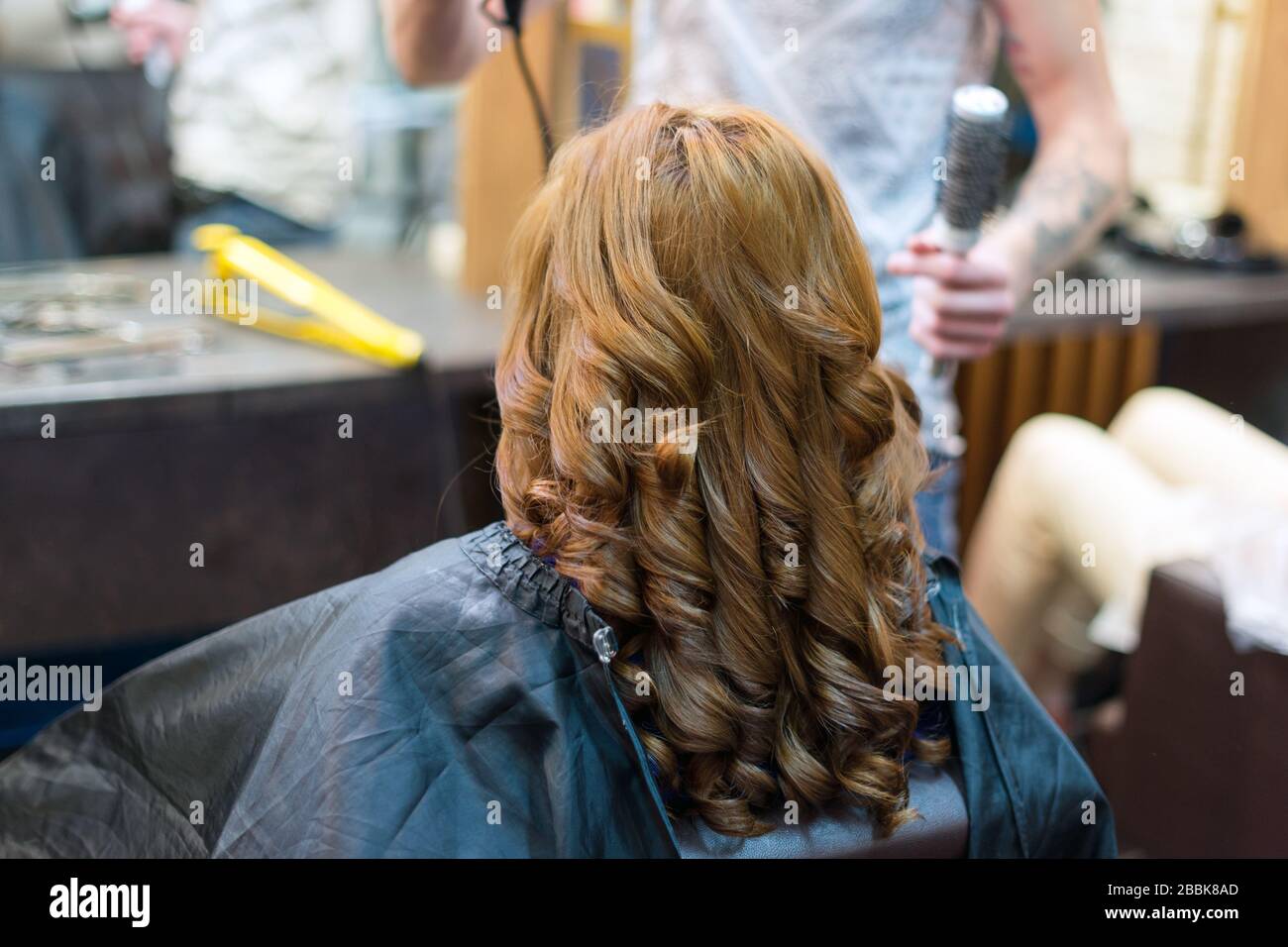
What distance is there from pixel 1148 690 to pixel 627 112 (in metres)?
1.06

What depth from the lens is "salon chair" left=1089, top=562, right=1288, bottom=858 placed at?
141cm

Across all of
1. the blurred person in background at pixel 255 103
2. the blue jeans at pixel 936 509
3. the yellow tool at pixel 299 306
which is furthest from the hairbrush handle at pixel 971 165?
the blurred person in background at pixel 255 103

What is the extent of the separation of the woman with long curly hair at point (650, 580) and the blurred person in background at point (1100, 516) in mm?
819

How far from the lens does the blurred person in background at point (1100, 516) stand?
72.5 inches

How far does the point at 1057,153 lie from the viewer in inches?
59.1

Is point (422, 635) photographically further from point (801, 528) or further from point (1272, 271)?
point (1272, 271)

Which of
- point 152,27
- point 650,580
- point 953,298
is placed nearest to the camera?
point 650,580

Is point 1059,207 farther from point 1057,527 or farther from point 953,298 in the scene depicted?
point 1057,527

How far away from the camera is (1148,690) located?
162 centimetres

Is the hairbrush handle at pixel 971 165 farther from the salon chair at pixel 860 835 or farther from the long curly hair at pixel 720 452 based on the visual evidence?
the salon chair at pixel 860 835

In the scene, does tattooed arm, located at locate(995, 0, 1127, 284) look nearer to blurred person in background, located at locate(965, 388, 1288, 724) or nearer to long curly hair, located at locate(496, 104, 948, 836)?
blurred person in background, located at locate(965, 388, 1288, 724)

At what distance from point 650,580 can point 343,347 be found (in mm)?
1089

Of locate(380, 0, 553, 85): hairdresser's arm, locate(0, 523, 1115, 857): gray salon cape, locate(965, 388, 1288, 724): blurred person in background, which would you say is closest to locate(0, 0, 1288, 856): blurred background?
locate(965, 388, 1288, 724): blurred person in background

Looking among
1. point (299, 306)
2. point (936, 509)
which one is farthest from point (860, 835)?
point (299, 306)
